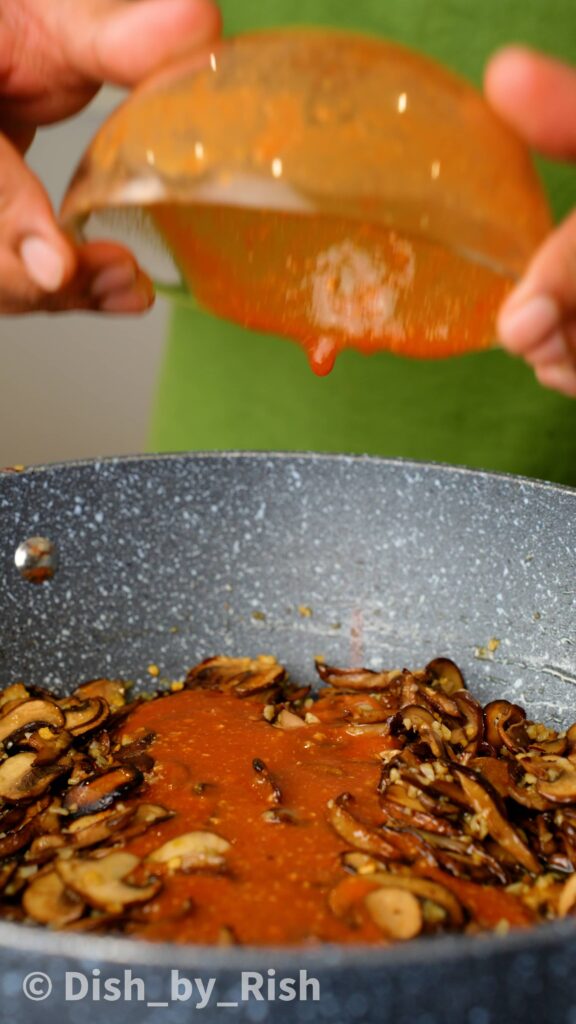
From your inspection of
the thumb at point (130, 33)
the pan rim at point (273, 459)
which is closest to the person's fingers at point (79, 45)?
the thumb at point (130, 33)

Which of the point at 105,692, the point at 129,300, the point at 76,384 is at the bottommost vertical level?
the point at 76,384

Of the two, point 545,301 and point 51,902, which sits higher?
point 545,301

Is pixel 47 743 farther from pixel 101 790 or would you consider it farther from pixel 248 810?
pixel 248 810

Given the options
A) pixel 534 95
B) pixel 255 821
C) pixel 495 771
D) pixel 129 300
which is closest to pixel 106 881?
pixel 255 821

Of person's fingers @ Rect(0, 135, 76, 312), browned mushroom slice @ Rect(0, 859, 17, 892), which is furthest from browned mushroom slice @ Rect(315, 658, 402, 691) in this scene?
person's fingers @ Rect(0, 135, 76, 312)

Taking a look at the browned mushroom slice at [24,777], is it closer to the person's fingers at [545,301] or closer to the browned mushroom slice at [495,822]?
Answer: the browned mushroom slice at [495,822]

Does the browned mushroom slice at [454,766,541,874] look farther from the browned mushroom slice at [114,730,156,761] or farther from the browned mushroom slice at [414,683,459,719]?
the browned mushroom slice at [114,730,156,761]
